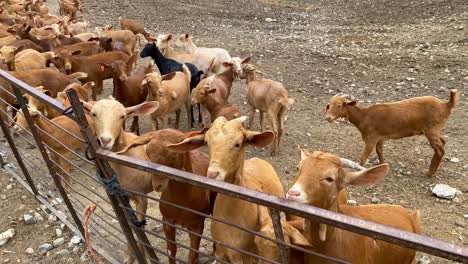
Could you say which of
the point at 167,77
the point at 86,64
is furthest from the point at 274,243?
the point at 86,64

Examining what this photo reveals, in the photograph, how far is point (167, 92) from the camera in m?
7.76

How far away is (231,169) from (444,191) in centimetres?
408

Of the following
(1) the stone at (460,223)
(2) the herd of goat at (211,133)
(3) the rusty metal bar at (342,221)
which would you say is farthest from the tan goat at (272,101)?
(3) the rusty metal bar at (342,221)

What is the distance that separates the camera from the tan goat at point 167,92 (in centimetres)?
745

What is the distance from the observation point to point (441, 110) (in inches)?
257

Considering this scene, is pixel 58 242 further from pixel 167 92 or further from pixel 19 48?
pixel 19 48

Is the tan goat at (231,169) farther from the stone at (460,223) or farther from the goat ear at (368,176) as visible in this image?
the stone at (460,223)

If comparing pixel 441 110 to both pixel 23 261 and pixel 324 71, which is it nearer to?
pixel 324 71

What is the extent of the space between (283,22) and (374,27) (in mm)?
3837

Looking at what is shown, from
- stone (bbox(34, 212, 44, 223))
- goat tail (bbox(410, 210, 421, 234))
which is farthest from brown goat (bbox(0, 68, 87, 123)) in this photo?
goat tail (bbox(410, 210, 421, 234))

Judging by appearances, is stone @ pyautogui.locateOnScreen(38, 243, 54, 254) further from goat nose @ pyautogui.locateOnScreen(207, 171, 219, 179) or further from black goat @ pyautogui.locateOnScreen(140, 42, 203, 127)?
black goat @ pyautogui.locateOnScreen(140, 42, 203, 127)

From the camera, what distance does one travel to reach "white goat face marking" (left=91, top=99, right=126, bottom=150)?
428 cm

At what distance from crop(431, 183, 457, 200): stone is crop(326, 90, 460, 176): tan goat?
1.34ft

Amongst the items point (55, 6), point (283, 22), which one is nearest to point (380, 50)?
point (283, 22)
